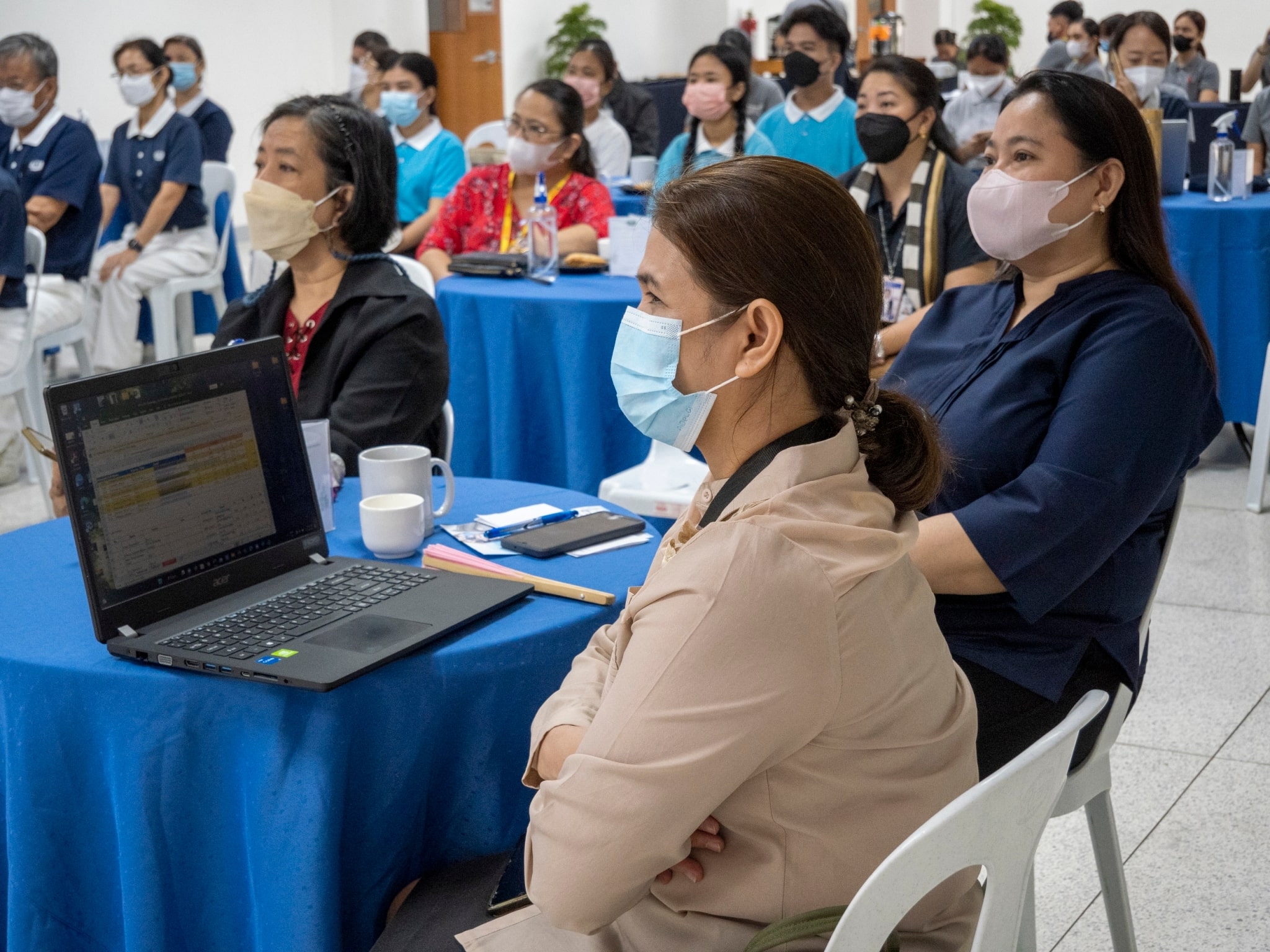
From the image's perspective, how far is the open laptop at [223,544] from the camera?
1401 mm

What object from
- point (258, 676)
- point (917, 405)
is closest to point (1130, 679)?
point (917, 405)

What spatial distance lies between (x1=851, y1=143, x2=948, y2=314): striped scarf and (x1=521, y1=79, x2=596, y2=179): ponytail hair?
55.6 inches

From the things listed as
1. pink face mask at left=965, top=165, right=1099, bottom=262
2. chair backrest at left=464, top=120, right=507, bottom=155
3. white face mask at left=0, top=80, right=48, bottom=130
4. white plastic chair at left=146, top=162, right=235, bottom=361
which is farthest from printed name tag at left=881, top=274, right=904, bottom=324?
chair backrest at left=464, top=120, right=507, bottom=155

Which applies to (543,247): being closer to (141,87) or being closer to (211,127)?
(141,87)

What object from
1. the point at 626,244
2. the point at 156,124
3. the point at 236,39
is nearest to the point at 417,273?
the point at 626,244

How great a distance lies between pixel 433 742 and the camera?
1.50 meters

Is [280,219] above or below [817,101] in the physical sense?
below

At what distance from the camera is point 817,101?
230 inches

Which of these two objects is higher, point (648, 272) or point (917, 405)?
point (648, 272)

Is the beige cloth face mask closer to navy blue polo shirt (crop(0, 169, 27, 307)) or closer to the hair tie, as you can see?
the hair tie

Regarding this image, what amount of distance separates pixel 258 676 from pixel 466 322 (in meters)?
2.51

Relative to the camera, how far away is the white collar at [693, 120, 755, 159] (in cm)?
546

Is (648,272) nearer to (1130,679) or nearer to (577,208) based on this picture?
(1130,679)

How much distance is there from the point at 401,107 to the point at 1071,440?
4.91 m
